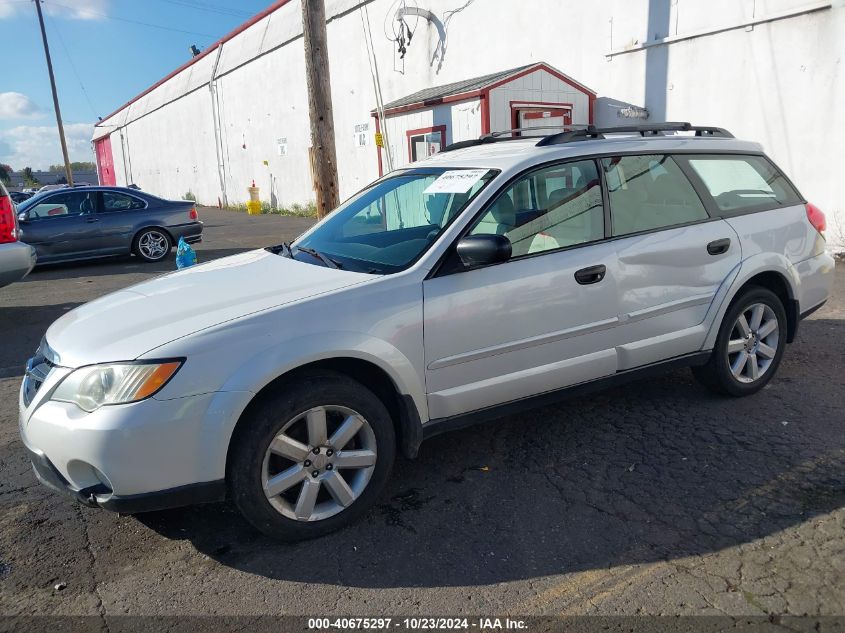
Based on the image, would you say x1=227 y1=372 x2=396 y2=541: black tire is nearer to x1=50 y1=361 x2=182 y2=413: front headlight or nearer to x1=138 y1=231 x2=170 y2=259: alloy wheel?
x1=50 y1=361 x2=182 y2=413: front headlight

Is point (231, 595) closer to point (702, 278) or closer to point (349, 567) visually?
point (349, 567)

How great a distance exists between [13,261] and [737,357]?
23.0ft

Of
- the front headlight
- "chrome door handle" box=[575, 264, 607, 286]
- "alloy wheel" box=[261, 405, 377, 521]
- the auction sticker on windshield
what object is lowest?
"alloy wheel" box=[261, 405, 377, 521]

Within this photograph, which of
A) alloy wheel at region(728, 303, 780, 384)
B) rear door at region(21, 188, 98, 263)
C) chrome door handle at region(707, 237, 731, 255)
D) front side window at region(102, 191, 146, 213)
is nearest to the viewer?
chrome door handle at region(707, 237, 731, 255)

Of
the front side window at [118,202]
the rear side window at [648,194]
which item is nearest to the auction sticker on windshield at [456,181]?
the rear side window at [648,194]

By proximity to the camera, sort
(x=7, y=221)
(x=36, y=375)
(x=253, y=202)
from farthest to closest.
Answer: (x=253, y=202), (x=7, y=221), (x=36, y=375)

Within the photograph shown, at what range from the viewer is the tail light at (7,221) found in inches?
277

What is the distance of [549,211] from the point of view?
3697mm

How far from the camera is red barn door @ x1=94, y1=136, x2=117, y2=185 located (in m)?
47.8

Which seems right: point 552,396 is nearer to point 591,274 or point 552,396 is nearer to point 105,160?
point 591,274

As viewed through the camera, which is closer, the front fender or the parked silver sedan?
the front fender

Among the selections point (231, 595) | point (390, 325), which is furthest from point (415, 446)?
point (231, 595)

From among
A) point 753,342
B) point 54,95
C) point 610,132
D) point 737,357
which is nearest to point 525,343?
point 610,132

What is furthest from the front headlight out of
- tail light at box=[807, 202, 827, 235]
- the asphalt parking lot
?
tail light at box=[807, 202, 827, 235]
